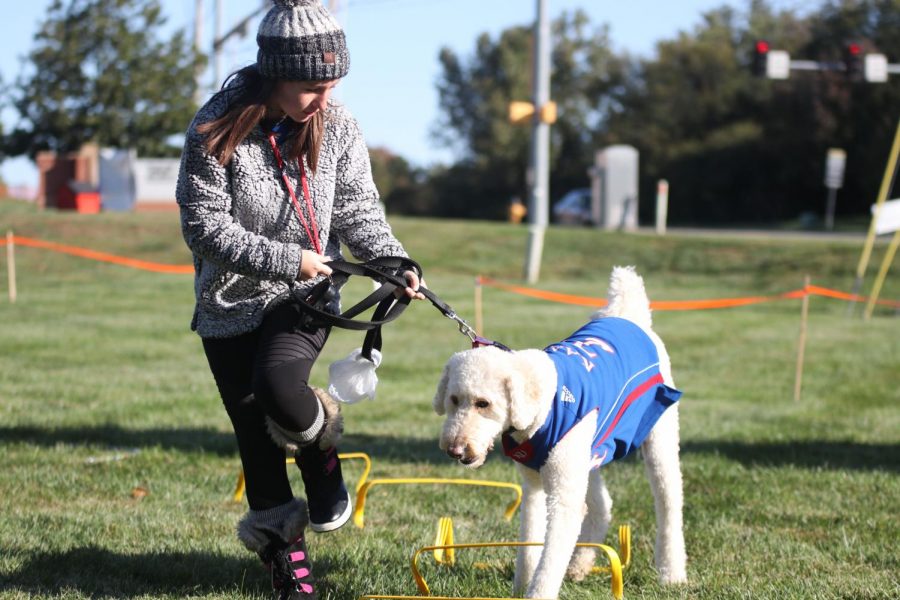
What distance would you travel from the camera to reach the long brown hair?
3.70m

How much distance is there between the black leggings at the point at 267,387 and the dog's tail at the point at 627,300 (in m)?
1.38

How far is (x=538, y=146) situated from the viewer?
23.5 m

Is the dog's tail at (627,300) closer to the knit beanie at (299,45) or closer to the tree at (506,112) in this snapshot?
the knit beanie at (299,45)

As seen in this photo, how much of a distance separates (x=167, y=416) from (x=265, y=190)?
192 inches

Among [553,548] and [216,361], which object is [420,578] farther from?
[216,361]

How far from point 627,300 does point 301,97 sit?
5.91 ft

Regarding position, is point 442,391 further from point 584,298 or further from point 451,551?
point 584,298

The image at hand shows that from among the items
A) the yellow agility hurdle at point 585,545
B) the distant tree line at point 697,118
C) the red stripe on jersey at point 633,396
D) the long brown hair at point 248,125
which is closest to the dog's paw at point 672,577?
the yellow agility hurdle at point 585,545

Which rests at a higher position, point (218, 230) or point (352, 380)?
point (218, 230)

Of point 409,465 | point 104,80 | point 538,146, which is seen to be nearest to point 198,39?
point 104,80

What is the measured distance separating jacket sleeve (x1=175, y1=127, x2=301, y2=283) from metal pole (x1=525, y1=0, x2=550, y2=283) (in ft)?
60.8

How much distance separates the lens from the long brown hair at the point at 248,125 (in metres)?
3.70

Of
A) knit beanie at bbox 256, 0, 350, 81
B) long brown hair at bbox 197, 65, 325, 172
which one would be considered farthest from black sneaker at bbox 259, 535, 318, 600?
knit beanie at bbox 256, 0, 350, 81

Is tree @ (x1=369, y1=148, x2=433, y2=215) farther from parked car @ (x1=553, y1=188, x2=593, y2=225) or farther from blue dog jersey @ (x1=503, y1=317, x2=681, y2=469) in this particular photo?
blue dog jersey @ (x1=503, y1=317, x2=681, y2=469)
